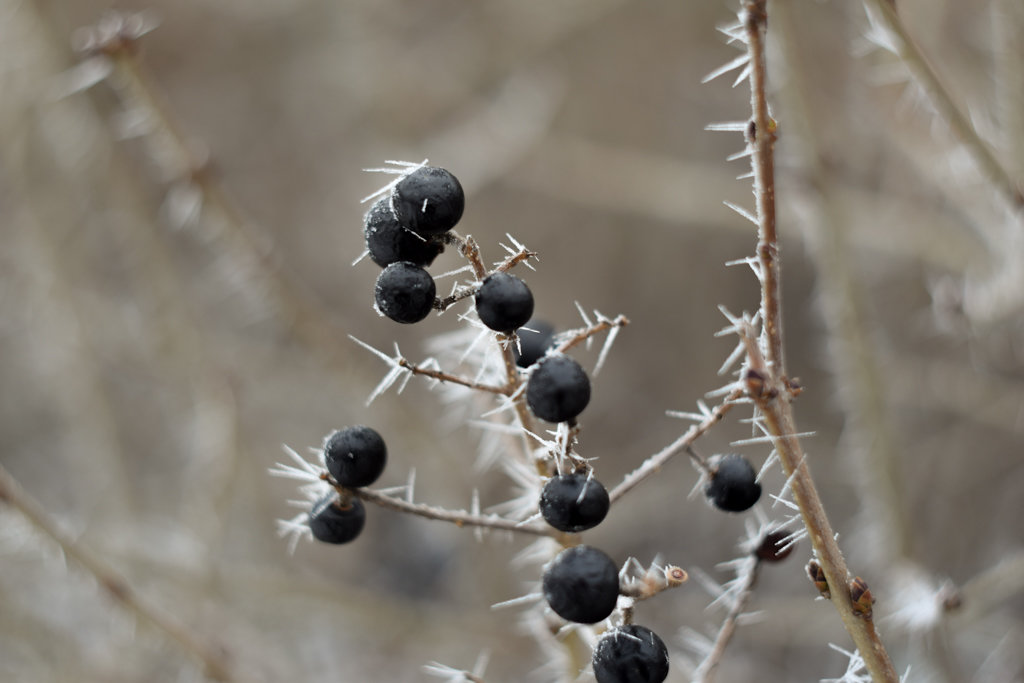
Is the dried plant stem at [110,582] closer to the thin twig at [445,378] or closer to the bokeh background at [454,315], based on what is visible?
the bokeh background at [454,315]

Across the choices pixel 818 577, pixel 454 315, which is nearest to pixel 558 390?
pixel 818 577

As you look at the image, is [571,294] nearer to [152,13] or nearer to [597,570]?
[152,13]

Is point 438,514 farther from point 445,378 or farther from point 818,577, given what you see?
point 818,577

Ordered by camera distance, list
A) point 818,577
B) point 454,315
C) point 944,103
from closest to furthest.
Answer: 1. point 818,577
2. point 944,103
3. point 454,315

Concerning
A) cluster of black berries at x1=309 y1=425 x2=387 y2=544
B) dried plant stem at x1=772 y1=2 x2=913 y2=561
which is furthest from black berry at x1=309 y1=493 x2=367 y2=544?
dried plant stem at x1=772 y1=2 x2=913 y2=561

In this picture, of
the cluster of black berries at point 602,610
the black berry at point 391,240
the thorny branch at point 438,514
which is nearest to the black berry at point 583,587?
the cluster of black berries at point 602,610

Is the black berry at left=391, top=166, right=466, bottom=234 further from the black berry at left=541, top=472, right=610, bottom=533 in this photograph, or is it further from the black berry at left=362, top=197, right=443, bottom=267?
the black berry at left=541, top=472, right=610, bottom=533
